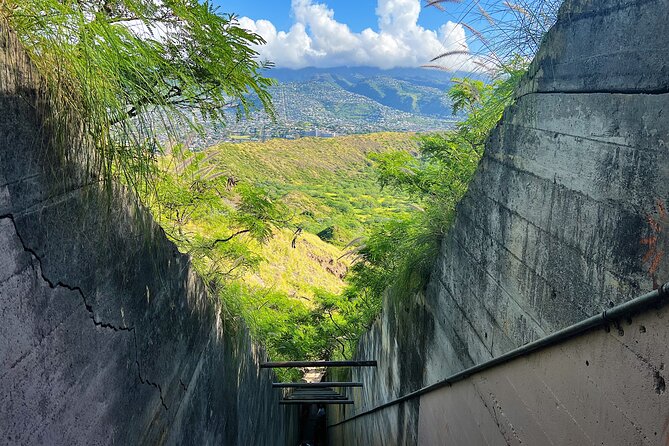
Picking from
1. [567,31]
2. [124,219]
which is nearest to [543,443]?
[567,31]

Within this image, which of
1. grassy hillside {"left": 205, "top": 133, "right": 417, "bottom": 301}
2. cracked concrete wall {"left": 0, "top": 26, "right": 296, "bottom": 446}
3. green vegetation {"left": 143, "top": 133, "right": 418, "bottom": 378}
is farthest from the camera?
grassy hillside {"left": 205, "top": 133, "right": 417, "bottom": 301}

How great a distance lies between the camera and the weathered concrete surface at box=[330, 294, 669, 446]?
1.20 meters

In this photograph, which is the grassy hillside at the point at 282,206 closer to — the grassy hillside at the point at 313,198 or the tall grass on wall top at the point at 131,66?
the grassy hillside at the point at 313,198

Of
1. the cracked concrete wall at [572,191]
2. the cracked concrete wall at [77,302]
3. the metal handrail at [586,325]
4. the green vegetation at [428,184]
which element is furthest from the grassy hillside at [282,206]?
the metal handrail at [586,325]

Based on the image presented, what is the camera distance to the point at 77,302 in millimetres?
1607

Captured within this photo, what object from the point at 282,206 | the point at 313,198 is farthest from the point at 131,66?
the point at 313,198

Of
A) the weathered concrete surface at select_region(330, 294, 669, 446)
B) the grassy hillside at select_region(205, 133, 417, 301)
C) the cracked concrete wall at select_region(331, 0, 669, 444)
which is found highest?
the cracked concrete wall at select_region(331, 0, 669, 444)

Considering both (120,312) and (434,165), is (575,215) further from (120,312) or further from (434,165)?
(434,165)

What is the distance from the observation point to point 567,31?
1.75 meters

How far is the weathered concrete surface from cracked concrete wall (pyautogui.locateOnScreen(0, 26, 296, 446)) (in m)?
1.71

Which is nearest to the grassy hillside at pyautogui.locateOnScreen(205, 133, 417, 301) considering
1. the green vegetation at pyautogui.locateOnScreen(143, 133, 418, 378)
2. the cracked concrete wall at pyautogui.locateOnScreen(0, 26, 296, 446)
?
the green vegetation at pyautogui.locateOnScreen(143, 133, 418, 378)

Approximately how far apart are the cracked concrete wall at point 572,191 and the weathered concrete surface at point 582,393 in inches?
4.8

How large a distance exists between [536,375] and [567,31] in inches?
53.4

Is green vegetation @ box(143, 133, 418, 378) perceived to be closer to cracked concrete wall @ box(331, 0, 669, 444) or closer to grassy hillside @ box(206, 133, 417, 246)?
grassy hillside @ box(206, 133, 417, 246)
